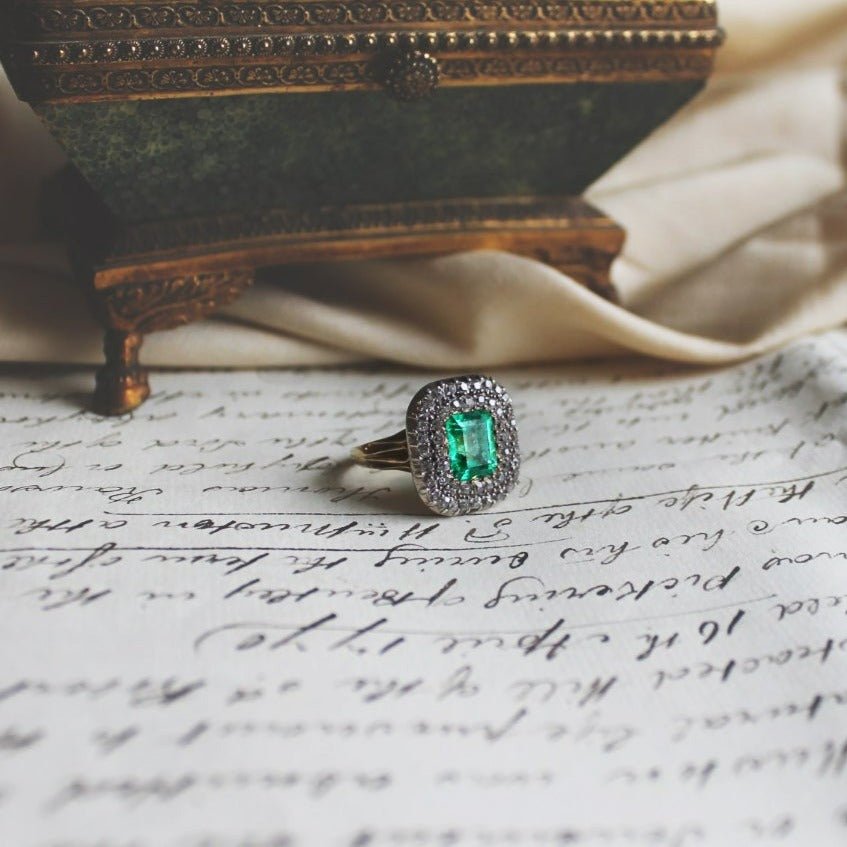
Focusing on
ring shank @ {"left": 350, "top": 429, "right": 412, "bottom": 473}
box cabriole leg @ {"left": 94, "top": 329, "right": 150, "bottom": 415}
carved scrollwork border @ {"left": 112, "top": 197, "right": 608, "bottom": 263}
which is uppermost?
carved scrollwork border @ {"left": 112, "top": 197, "right": 608, "bottom": 263}

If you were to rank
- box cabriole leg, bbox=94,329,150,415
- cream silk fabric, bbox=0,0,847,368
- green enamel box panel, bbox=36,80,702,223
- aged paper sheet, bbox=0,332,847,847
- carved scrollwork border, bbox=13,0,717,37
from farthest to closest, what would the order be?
cream silk fabric, bbox=0,0,847,368
box cabriole leg, bbox=94,329,150,415
green enamel box panel, bbox=36,80,702,223
carved scrollwork border, bbox=13,0,717,37
aged paper sheet, bbox=0,332,847,847

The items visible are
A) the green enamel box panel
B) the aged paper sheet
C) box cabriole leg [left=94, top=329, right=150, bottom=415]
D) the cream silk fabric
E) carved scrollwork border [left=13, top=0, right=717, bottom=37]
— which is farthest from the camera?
the cream silk fabric

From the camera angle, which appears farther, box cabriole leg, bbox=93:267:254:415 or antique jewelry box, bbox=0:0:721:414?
box cabriole leg, bbox=93:267:254:415

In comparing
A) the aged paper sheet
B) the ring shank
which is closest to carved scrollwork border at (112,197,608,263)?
the aged paper sheet

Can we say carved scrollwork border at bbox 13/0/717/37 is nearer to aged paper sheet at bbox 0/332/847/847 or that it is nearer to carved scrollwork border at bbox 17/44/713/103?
carved scrollwork border at bbox 17/44/713/103

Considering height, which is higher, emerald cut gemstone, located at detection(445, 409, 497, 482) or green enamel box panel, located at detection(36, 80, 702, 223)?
green enamel box panel, located at detection(36, 80, 702, 223)

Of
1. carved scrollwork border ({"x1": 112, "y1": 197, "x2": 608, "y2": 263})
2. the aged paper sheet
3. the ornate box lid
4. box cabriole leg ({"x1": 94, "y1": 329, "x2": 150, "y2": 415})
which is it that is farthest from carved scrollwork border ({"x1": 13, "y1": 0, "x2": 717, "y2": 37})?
the aged paper sheet
